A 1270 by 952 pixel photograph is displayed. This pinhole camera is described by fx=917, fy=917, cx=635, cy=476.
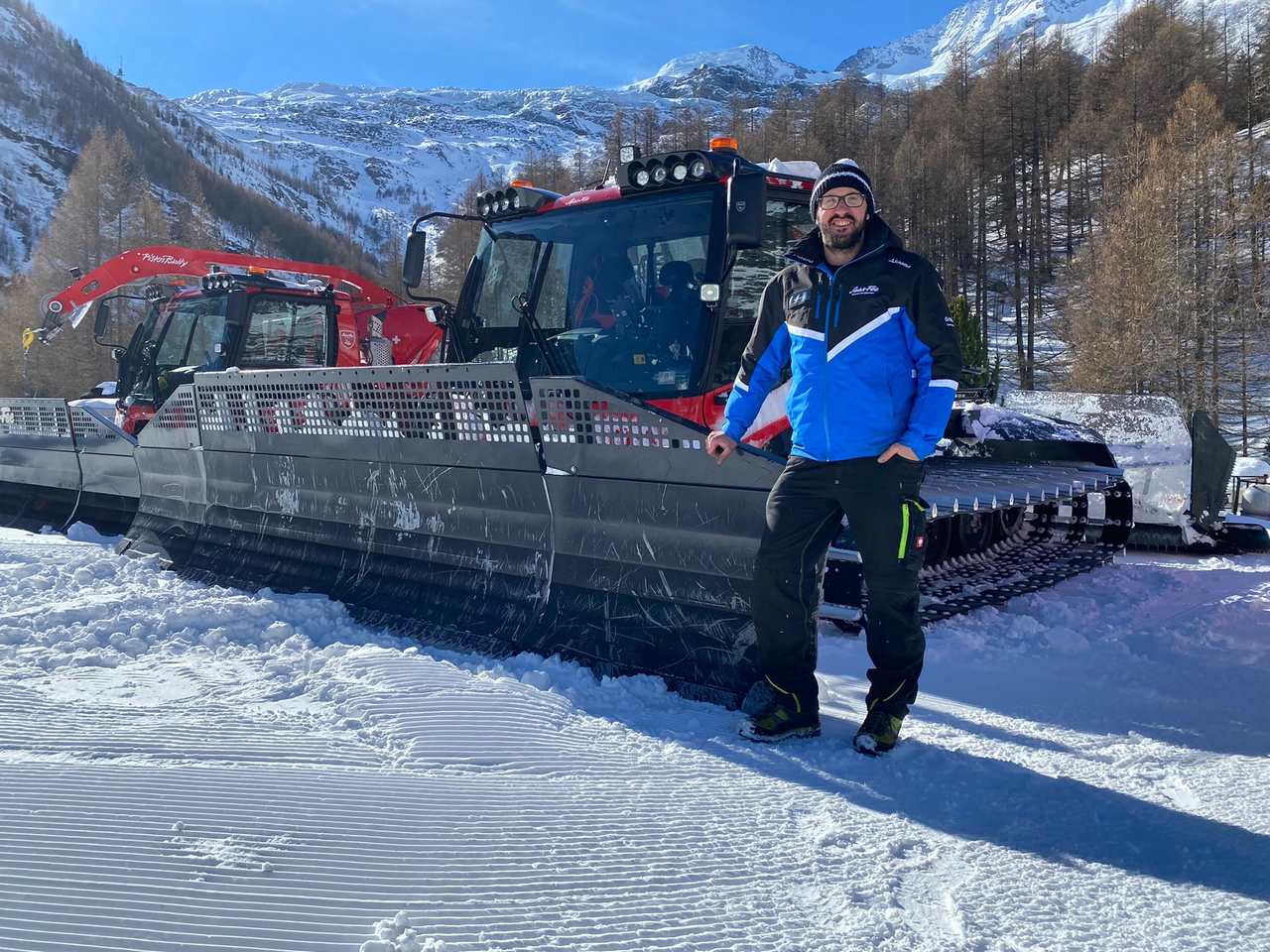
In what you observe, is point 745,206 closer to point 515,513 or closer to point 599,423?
point 599,423

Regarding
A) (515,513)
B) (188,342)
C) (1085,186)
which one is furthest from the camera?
(1085,186)

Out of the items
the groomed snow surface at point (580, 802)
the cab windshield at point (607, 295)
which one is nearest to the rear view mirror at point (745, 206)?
the cab windshield at point (607, 295)

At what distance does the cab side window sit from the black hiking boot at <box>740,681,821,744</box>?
8888mm

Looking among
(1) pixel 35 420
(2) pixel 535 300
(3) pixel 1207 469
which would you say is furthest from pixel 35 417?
(3) pixel 1207 469

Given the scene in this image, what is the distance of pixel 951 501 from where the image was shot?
407 centimetres

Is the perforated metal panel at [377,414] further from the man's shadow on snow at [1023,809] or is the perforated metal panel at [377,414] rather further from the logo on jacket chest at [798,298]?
the man's shadow on snow at [1023,809]

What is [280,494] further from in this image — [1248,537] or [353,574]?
[1248,537]

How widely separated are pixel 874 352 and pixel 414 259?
3.52 metres

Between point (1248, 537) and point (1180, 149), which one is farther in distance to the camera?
point (1180, 149)

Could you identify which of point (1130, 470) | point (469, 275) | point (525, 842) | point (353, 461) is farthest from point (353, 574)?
point (1130, 470)

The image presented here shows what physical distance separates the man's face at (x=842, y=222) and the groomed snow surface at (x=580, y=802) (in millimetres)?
1717

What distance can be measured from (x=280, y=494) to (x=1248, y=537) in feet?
23.5

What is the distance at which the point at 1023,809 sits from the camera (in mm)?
2637

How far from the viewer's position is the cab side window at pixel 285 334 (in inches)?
413
